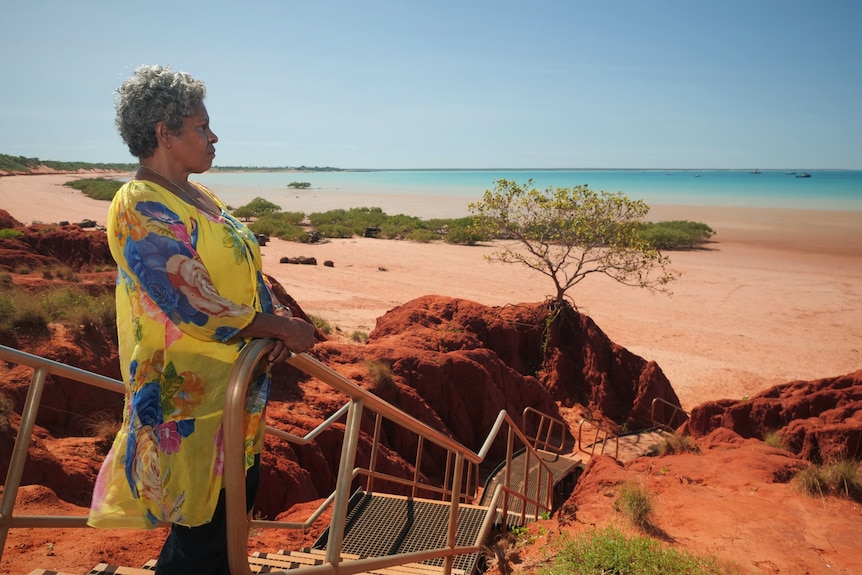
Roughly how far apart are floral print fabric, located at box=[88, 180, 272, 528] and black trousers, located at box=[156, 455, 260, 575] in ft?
0.26

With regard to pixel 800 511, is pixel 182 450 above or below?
above

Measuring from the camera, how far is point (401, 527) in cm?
462

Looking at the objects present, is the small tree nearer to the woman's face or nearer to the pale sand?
the pale sand

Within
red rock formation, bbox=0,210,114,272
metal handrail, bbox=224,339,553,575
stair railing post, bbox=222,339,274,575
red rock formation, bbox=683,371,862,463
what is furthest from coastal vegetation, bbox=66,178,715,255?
stair railing post, bbox=222,339,274,575

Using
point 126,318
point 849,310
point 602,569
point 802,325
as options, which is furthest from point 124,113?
point 849,310

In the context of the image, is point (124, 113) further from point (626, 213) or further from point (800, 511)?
point (626, 213)

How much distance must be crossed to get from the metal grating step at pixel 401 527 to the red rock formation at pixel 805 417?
5060 mm

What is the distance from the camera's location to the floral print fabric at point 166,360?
1693 mm

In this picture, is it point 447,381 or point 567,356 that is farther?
point 567,356

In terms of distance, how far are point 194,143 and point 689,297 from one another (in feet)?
80.0

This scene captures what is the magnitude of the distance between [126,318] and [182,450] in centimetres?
42

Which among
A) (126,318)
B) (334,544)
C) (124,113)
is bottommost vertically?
(334,544)

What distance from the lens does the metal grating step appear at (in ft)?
13.9

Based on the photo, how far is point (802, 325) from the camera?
66.1 ft
